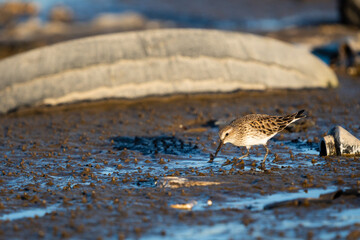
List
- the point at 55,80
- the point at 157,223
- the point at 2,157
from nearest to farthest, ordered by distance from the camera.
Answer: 1. the point at 157,223
2. the point at 2,157
3. the point at 55,80

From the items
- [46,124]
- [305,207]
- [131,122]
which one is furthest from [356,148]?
[46,124]

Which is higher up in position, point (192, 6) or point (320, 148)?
point (192, 6)

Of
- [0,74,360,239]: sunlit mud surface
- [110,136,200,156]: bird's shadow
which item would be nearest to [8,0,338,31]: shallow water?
[0,74,360,239]: sunlit mud surface

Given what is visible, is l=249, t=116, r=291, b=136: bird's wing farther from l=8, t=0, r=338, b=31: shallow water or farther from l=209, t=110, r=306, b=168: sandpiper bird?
l=8, t=0, r=338, b=31: shallow water

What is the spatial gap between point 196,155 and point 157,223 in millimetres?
2862

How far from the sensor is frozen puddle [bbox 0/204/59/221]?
6.47 meters

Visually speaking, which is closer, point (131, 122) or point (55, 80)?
point (131, 122)

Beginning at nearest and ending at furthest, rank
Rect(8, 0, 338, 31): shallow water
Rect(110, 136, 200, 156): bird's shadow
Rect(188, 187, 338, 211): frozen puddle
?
Rect(188, 187, 338, 211): frozen puddle
Rect(110, 136, 200, 156): bird's shadow
Rect(8, 0, 338, 31): shallow water

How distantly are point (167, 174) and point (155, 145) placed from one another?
5.32ft

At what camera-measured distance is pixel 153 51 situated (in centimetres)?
1246


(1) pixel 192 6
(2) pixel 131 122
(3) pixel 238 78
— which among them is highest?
(1) pixel 192 6

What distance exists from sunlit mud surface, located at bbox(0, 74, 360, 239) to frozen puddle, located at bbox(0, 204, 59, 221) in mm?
13

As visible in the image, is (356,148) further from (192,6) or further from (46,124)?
(192,6)

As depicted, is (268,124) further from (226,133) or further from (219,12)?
(219,12)
